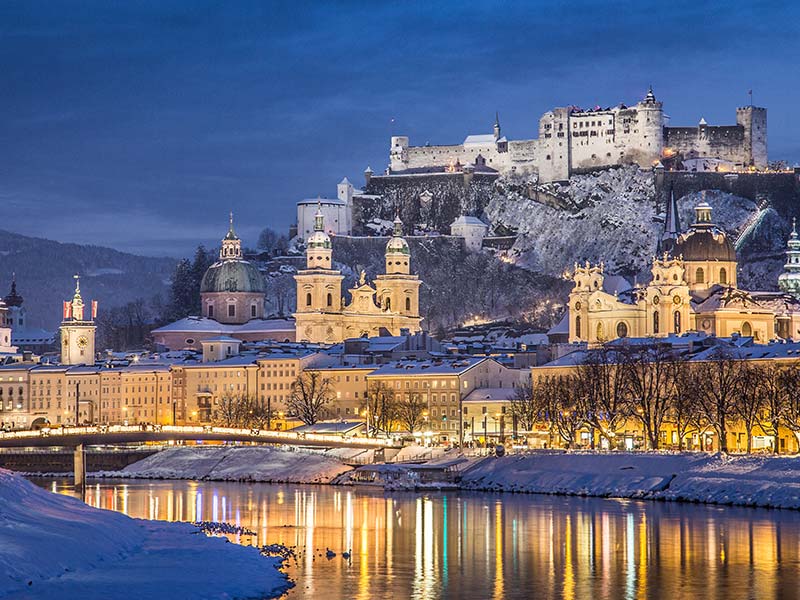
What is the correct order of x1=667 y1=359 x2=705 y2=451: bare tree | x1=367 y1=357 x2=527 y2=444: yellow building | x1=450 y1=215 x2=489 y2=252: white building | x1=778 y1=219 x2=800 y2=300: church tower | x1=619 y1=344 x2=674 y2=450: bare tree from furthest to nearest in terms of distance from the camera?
x1=450 y1=215 x2=489 y2=252: white building, x1=778 y1=219 x2=800 y2=300: church tower, x1=367 y1=357 x2=527 y2=444: yellow building, x1=619 y1=344 x2=674 y2=450: bare tree, x1=667 y1=359 x2=705 y2=451: bare tree

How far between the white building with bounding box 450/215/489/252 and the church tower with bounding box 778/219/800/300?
37815 millimetres

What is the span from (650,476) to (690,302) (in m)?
60.0

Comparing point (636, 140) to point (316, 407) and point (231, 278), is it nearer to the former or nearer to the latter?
Result: point (231, 278)

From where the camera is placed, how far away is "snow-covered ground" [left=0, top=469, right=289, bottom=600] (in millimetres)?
45500

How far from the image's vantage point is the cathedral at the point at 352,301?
546 feet

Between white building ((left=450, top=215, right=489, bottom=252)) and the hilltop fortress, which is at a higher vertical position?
the hilltop fortress

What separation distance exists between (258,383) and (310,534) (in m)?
82.2

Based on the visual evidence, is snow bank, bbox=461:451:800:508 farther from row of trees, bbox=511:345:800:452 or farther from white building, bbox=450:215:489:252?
white building, bbox=450:215:489:252

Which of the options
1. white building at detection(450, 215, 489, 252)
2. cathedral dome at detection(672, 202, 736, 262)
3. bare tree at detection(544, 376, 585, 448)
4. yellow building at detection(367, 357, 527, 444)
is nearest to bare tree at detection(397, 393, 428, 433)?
yellow building at detection(367, 357, 527, 444)

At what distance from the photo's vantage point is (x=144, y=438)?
95562mm

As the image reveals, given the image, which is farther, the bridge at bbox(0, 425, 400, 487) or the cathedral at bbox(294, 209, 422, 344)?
the cathedral at bbox(294, 209, 422, 344)

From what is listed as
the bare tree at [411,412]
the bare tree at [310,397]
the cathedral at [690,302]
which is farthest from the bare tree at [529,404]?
the cathedral at [690,302]

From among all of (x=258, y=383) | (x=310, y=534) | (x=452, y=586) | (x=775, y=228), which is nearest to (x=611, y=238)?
(x=775, y=228)

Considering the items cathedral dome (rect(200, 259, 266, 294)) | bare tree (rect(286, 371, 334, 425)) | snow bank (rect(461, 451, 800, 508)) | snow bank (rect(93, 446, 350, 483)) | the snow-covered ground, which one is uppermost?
cathedral dome (rect(200, 259, 266, 294))
